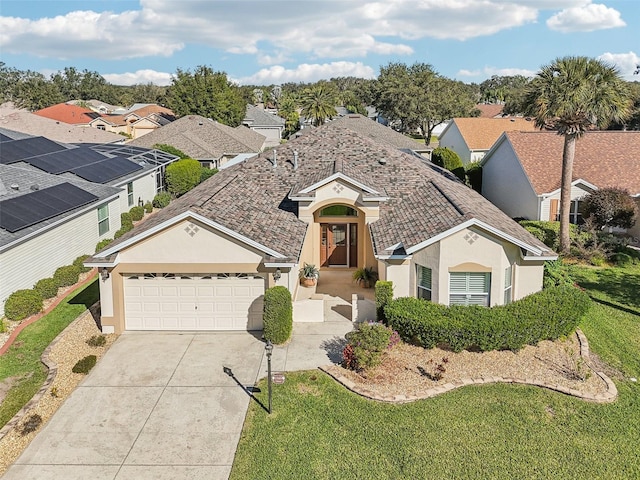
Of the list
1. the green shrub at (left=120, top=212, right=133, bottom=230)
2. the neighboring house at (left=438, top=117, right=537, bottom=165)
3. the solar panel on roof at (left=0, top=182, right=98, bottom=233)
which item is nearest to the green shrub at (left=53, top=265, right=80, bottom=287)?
the solar panel on roof at (left=0, top=182, right=98, bottom=233)

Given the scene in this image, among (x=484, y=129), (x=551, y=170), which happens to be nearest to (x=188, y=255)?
(x=551, y=170)

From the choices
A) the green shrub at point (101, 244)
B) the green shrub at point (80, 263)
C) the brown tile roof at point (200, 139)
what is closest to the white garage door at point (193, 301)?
the green shrub at point (80, 263)

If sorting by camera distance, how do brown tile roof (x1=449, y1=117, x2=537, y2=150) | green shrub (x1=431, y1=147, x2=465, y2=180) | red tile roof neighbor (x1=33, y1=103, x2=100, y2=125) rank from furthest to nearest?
red tile roof neighbor (x1=33, y1=103, x2=100, y2=125) < brown tile roof (x1=449, y1=117, x2=537, y2=150) < green shrub (x1=431, y1=147, x2=465, y2=180)

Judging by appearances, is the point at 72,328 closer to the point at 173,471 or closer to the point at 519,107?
the point at 173,471

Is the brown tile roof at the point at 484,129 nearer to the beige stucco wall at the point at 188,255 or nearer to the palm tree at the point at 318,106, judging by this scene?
the palm tree at the point at 318,106

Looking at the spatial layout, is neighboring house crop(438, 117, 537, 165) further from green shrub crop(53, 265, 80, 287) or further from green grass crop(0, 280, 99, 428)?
green grass crop(0, 280, 99, 428)

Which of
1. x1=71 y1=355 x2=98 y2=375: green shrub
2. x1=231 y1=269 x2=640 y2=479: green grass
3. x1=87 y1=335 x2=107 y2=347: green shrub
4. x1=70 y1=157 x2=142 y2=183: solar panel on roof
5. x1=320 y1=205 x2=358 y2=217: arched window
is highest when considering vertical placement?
x1=70 y1=157 x2=142 y2=183: solar panel on roof

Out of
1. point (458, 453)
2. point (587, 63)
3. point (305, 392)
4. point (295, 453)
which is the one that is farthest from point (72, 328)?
point (587, 63)
